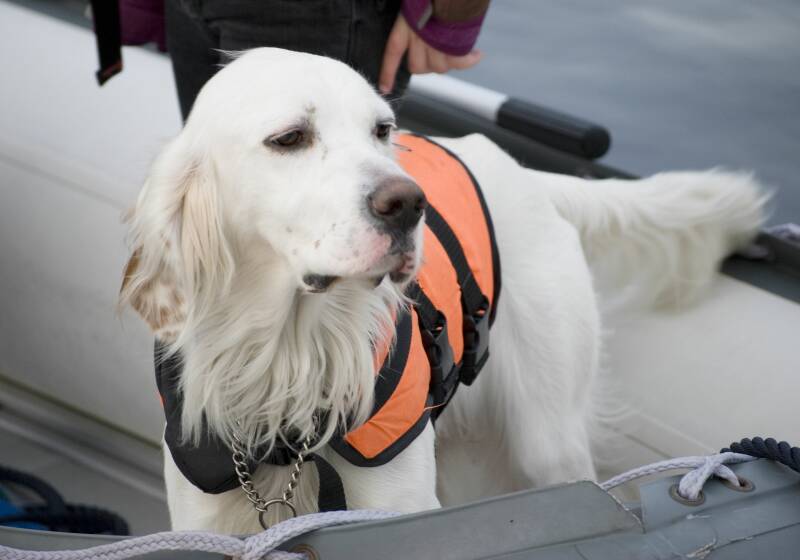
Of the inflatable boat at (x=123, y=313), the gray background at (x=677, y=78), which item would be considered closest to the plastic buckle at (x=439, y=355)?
the inflatable boat at (x=123, y=313)

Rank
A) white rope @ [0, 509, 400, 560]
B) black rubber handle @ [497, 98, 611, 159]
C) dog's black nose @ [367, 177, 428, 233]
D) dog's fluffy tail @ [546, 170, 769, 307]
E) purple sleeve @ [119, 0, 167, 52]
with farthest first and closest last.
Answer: black rubber handle @ [497, 98, 611, 159] → dog's fluffy tail @ [546, 170, 769, 307] → purple sleeve @ [119, 0, 167, 52] → dog's black nose @ [367, 177, 428, 233] → white rope @ [0, 509, 400, 560]

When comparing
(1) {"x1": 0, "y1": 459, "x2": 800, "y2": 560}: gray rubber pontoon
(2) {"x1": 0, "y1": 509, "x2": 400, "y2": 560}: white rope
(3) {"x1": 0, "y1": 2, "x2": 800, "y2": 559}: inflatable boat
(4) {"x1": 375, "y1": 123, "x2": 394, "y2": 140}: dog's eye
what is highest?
(4) {"x1": 375, "y1": 123, "x2": 394, "y2": 140}: dog's eye

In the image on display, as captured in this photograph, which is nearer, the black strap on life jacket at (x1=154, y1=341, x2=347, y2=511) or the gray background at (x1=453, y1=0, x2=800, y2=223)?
the black strap on life jacket at (x1=154, y1=341, x2=347, y2=511)

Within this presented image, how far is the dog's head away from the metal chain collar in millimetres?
210

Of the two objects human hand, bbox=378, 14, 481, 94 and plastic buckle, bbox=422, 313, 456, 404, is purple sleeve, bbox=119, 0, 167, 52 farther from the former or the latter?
plastic buckle, bbox=422, 313, 456, 404

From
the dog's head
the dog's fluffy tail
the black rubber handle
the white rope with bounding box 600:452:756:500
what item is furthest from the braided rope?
the black rubber handle

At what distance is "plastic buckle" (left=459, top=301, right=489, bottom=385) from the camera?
170 centimetres

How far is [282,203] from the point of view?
1331 mm

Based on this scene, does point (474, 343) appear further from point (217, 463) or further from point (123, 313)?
point (123, 313)

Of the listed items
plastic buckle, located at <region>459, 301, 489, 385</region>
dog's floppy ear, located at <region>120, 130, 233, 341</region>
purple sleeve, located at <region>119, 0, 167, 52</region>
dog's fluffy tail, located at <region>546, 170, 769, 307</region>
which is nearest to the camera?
dog's floppy ear, located at <region>120, 130, 233, 341</region>

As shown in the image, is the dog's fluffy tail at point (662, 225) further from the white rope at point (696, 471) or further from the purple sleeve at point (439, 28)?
the white rope at point (696, 471)

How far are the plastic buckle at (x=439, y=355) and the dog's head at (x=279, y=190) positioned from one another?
0.86ft

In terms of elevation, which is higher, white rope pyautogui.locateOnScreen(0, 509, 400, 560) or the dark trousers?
the dark trousers

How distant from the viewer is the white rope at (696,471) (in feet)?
3.44
